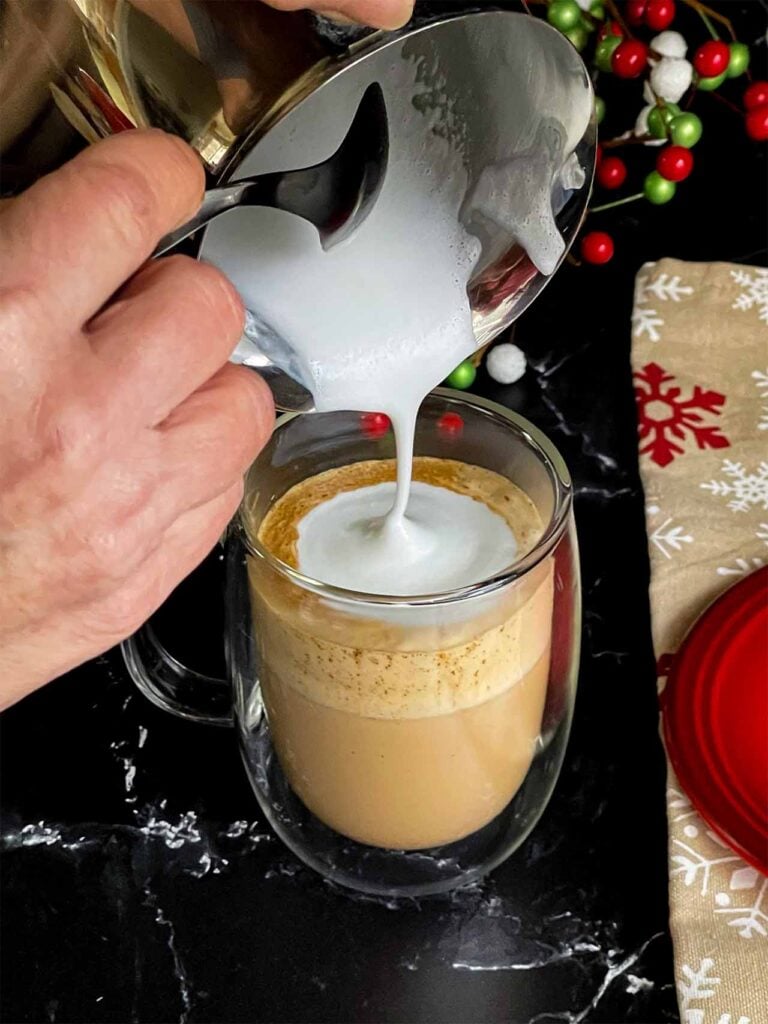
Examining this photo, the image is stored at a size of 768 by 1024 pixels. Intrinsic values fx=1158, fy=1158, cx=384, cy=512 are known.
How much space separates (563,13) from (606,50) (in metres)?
0.06

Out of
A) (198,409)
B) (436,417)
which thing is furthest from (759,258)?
(198,409)

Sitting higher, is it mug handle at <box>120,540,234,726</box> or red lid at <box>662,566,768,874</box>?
mug handle at <box>120,540,234,726</box>

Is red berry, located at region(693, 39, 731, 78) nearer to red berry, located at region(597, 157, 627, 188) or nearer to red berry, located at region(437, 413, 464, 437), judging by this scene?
red berry, located at region(597, 157, 627, 188)

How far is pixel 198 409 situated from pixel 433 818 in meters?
0.30

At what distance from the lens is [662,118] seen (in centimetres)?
81

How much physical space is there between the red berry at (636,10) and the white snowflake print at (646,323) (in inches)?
9.4

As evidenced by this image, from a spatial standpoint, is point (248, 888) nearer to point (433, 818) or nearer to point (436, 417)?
point (433, 818)

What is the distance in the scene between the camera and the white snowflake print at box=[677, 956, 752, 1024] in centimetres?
55

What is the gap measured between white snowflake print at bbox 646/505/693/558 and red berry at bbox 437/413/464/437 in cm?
20

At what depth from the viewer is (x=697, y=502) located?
2.71 feet

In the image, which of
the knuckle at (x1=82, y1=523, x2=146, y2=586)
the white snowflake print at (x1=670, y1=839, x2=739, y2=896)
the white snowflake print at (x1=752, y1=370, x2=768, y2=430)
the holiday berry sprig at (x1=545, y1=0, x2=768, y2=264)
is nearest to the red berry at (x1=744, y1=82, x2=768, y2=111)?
the holiday berry sprig at (x1=545, y1=0, x2=768, y2=264)

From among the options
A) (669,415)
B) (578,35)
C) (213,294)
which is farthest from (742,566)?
(213,294)

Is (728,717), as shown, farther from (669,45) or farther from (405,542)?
(669,45)

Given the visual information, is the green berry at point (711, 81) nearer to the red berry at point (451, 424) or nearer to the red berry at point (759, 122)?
the red berry at point (759, 122)
